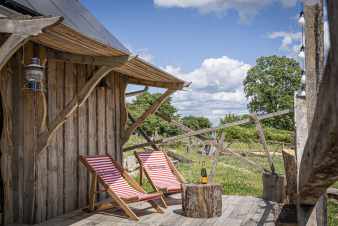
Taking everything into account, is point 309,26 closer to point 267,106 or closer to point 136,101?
point 267,106

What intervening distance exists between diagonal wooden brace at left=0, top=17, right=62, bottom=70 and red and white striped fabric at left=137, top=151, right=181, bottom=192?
4.12 m

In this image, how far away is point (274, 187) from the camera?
7.30 m

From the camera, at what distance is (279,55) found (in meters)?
49.5

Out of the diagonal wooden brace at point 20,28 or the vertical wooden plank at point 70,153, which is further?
the vertical wooden plank at point 70,153

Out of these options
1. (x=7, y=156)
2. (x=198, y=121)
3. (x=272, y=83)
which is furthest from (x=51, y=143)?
(x=198, y=121)

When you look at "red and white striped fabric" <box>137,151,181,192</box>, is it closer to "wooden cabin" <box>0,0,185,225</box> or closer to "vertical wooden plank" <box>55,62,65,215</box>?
"wooden cabin" <box>0,0,185,225</box>

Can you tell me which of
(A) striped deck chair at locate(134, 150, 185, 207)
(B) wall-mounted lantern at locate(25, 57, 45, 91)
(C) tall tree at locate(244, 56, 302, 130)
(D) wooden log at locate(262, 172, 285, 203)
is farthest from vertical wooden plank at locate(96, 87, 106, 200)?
(C) tall tree at locate(244, 56, 302, 130)

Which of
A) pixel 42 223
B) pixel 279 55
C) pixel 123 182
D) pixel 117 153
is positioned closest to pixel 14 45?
pixel 42 223

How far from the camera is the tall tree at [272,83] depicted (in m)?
47.1

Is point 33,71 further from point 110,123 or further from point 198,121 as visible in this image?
point 198,121

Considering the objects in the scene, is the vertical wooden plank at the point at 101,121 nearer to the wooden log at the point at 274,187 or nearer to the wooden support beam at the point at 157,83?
the wooden support beam at the point at 157,83

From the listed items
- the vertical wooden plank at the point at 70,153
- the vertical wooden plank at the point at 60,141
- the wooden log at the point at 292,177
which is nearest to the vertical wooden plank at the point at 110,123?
the vertical wooden plank at the point at 70,153

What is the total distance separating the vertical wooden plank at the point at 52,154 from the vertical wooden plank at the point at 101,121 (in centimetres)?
138

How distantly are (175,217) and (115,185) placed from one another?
3.34ft
